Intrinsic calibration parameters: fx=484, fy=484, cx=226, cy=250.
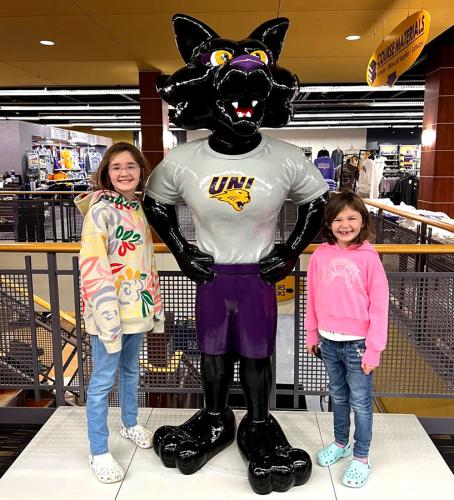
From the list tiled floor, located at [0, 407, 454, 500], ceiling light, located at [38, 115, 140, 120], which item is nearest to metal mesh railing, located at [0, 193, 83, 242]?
tiled floor, located at [0, 407, 454, 500]

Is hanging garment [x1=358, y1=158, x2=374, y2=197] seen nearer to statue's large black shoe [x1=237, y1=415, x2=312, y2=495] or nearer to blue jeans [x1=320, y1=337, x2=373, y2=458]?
blue jeans [x1=320, y1=337, x2=373, y2=458]

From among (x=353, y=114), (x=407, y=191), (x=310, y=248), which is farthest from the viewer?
(x=353, y=114)

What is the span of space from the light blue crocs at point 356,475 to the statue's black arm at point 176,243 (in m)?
0.99

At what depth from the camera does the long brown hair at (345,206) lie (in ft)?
6.33

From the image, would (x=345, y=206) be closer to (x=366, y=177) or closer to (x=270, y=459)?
(x=270, y=459)

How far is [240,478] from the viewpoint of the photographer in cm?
206

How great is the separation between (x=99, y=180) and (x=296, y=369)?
1.47m

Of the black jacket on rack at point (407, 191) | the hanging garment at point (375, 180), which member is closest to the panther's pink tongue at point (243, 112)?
the hanging garment at point (375, 180)

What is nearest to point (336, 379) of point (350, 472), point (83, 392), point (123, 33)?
point (350, 472)

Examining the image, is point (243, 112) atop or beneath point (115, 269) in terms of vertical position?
atop

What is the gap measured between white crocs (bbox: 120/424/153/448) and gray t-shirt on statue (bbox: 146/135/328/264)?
0.94 metres

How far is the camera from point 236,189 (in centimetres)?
192

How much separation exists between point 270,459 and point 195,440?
1.11 ft

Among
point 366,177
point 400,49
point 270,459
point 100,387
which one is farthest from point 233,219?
point 366,177
